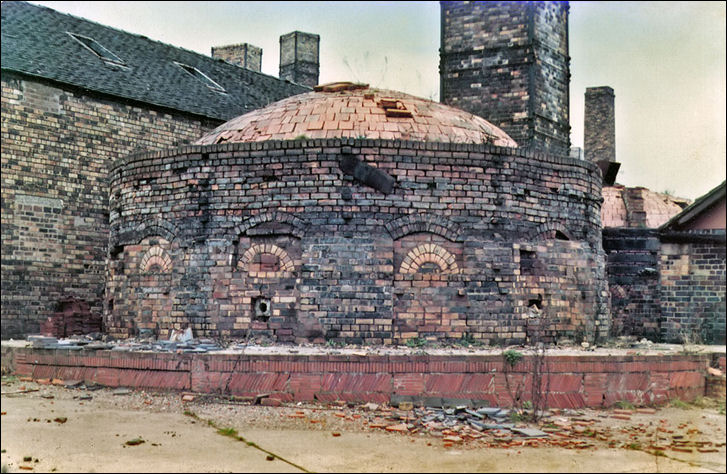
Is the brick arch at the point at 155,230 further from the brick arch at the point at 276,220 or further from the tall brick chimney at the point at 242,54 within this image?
the tall brick chimney at the point at 242,54

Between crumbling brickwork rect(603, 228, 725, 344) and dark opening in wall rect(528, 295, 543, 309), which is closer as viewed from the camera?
dark opening in wall rect(528, 295, 543, 309)

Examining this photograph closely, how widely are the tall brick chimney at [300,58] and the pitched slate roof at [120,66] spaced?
17.9 ft

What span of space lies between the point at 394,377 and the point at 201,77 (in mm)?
16707

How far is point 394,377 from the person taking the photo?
984 cm

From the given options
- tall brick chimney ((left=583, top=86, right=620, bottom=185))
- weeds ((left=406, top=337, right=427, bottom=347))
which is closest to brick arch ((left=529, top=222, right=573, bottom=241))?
weeds ((left=406, top=337, right=427, bottom=347))

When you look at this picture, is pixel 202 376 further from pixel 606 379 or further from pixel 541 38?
pixel 541 38

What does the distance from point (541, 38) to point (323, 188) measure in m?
13.3

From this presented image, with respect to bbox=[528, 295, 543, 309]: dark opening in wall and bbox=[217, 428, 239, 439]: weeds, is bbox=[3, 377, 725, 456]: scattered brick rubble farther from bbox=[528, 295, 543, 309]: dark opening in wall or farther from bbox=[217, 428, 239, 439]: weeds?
bbox=[528, 295, 543, 309]: dark opening in wall

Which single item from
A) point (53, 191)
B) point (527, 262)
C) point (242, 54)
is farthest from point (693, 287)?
point (242, 54)

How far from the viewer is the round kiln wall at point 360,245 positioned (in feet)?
40.3

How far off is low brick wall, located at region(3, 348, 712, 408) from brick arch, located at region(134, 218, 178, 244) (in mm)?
3116

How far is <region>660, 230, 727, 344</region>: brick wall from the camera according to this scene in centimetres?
1644

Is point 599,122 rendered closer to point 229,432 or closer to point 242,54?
point 242,54

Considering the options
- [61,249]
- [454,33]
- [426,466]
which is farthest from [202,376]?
[454,33]
